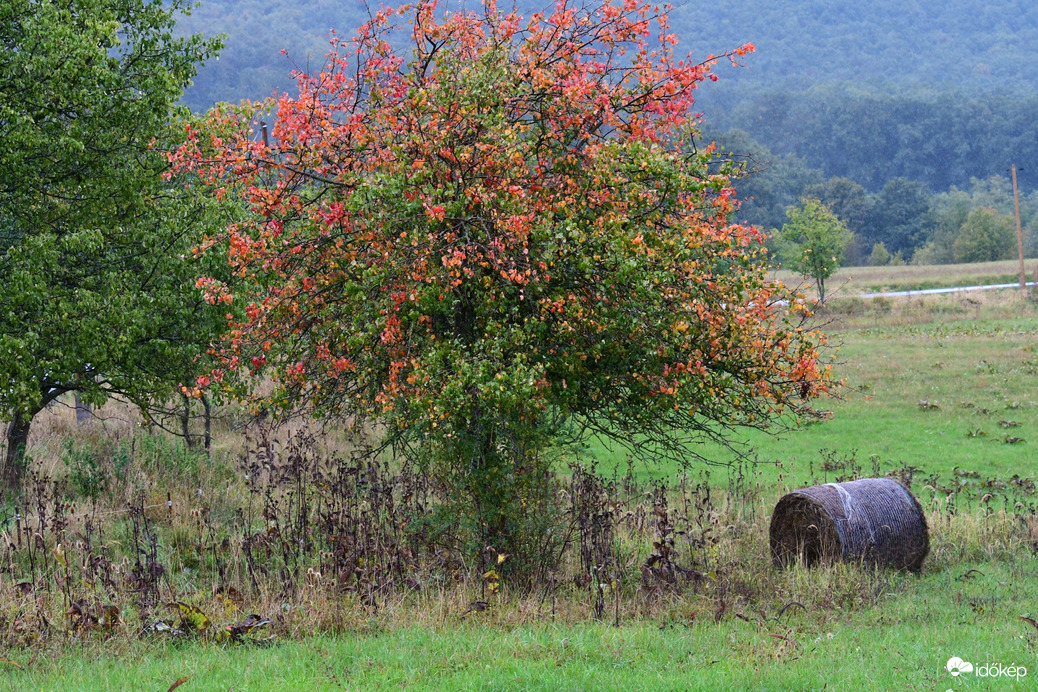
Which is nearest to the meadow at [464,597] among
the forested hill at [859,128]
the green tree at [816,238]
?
the green tree at [816,238]

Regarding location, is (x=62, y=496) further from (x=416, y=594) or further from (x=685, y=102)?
(x=685, y=102)

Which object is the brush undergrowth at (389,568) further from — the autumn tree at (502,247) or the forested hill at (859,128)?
the forested hill at (859,128)

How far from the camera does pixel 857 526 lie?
991 centimetres

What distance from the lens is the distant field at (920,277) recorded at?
58.4m

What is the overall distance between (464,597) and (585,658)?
70.5 inches

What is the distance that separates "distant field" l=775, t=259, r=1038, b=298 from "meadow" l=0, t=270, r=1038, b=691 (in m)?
41.9

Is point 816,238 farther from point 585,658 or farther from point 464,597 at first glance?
point 585,658

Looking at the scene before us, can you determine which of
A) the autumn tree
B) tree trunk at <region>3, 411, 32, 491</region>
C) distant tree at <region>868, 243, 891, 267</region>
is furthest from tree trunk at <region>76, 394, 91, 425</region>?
distant tree at <region>868, 243, 891, 267</region>

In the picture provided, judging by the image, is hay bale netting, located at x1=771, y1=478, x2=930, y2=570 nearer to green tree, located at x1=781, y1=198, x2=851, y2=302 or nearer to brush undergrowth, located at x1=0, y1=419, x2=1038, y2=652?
brush undergrowth, located at x1=0, y1=419, x2=1038, y2=652

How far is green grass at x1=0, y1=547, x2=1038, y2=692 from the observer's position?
577 centimetres

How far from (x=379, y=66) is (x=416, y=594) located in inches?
188

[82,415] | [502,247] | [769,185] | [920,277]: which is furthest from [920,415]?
[769,185]

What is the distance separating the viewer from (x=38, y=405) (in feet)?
39.9

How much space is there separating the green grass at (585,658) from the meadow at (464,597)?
0.9 inches
